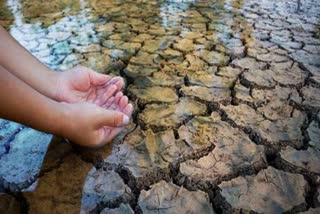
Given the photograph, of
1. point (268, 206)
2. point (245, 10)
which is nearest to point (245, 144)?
point (268, 206)

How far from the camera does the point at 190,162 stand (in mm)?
968

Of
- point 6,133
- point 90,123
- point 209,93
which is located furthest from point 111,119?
point 209,93

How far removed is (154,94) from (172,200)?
0.62 m

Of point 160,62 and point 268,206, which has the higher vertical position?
point 268,206

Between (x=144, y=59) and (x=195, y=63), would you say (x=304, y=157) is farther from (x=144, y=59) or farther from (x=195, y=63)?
(x=144, y=59)

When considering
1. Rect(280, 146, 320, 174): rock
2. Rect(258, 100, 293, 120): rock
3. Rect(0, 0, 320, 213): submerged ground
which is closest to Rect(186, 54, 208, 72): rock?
Rect(0, 0, 320, 213): submerged ground

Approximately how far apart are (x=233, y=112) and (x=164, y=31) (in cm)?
114

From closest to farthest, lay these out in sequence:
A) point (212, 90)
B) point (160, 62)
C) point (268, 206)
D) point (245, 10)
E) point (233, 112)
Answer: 1. point (268, 206)
2. point (233, 112)
3. point (212, 90)
4. point (160, 62)
5. point (245, 10)

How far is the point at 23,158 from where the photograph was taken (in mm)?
991

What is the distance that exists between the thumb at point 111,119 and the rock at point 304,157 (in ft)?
1.68

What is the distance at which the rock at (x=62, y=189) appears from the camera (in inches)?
32.1

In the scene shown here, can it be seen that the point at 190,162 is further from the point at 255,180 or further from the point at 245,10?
the point at 245,10

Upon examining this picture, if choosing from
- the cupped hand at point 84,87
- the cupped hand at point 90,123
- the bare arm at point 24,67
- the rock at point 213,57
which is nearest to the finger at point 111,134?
the cupped hand at point 90,123

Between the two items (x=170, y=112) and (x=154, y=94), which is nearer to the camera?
(x=170, y=112)
